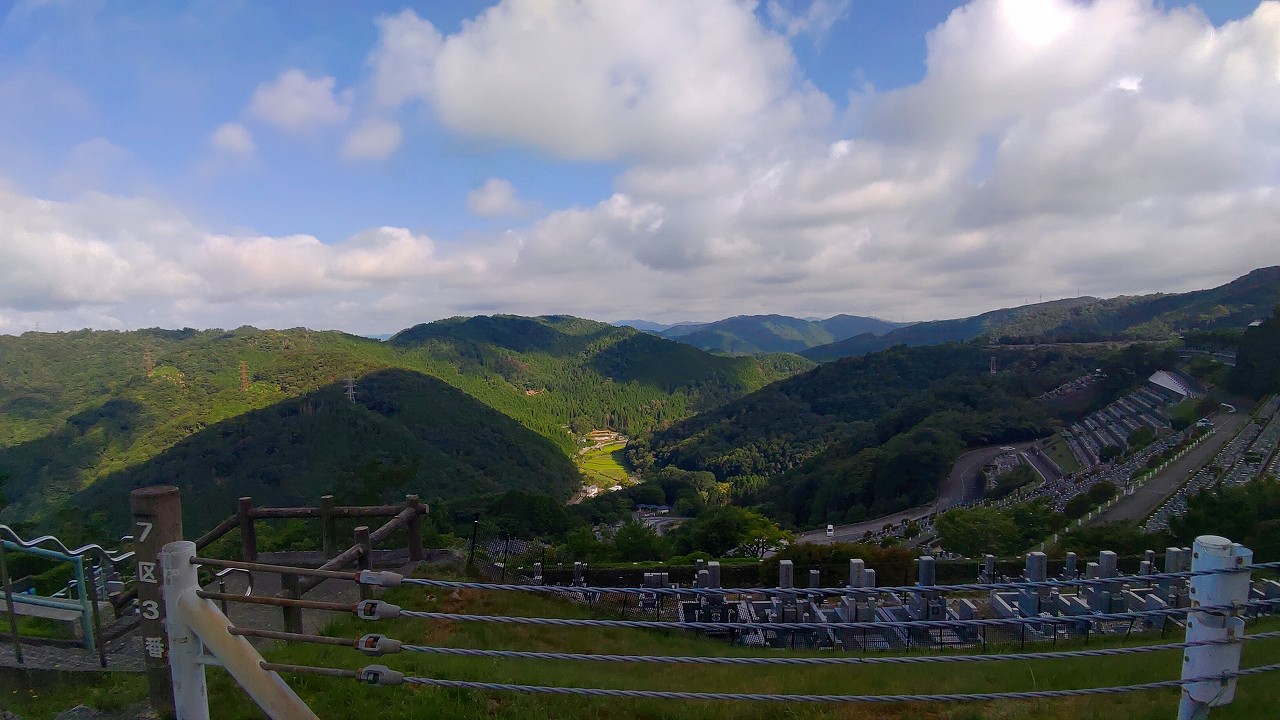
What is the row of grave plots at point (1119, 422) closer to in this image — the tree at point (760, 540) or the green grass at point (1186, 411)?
the green grass at point (1186, 411)

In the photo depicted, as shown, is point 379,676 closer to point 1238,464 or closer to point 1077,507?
point 1077,507

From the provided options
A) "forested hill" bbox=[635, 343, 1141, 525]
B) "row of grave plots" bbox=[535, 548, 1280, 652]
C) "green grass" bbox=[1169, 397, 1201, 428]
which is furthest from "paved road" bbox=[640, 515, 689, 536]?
"row of grave plots" bbox=[535, 548, 1280, 652]

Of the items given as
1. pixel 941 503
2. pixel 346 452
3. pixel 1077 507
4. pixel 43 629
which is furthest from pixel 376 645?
pixel 346 452

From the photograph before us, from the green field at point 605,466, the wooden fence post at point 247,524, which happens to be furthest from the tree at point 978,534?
the green field at point 605,466

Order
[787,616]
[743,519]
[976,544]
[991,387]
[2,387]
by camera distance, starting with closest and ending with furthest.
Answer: [787,616], [976,544], [743,519], [991,387], [2,387]

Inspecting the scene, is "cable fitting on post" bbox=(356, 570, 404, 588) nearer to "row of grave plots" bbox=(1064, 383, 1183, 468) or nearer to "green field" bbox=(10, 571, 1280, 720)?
"green field" bbox=(10, 571, 1280, 720)

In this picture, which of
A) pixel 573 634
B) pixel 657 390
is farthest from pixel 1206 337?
pixel 657 390

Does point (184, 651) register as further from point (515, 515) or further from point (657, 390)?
point (657, 390)
